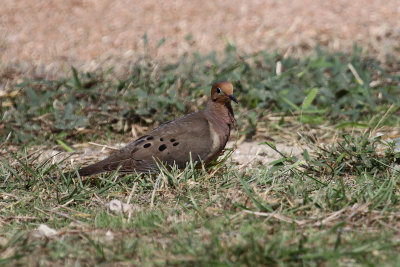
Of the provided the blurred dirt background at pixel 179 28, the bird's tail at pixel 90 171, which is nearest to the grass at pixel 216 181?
the bird's tail at pixel 90 171

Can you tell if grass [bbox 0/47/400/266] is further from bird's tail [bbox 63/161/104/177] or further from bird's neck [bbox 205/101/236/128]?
bird's neck [bbox 205/101/236/128]

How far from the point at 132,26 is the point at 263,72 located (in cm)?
272

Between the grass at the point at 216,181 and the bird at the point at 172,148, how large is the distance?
9 cm

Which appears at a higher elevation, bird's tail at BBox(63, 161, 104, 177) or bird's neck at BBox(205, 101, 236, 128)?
bird's neck at BBox(205, 101, 236, 128)

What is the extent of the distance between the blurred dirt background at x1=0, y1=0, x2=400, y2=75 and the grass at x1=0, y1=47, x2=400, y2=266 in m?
0.82

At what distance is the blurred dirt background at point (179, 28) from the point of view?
292 inches

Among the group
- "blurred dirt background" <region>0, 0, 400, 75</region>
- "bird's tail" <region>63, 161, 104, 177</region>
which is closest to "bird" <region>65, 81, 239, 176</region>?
"bird's tail" <region>63, 161, 104, 177</region>

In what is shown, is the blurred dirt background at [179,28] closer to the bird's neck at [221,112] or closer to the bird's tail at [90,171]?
the bird's neck at [221,112]

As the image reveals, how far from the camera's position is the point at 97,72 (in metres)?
6.36

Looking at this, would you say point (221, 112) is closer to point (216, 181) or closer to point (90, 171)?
point (216, 181)

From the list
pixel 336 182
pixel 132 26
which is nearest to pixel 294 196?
pixel 336 182

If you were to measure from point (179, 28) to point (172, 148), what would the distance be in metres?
4.25

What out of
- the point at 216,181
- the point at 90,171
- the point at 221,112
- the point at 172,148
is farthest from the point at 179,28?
the point at 216,181

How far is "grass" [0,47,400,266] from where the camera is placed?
2.77 metres
